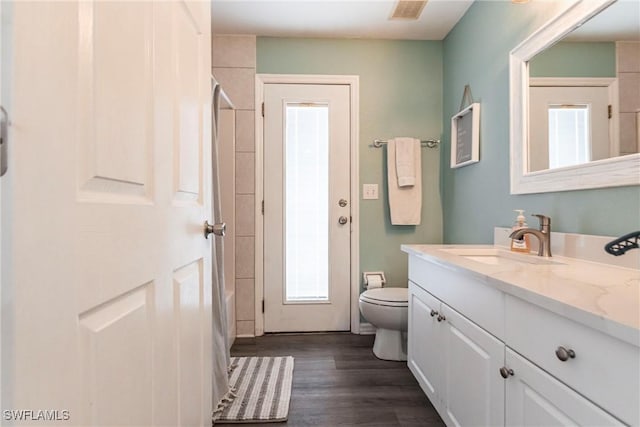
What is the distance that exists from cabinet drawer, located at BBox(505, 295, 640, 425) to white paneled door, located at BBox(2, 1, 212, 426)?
91cm

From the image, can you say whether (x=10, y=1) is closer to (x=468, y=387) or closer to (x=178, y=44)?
(x=178, y=44)

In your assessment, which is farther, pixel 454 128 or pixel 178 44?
pixel 454 128

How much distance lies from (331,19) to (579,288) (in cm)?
227

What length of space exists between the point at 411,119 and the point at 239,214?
158cm

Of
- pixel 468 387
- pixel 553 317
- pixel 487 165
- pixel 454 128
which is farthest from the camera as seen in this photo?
pixel 454 128

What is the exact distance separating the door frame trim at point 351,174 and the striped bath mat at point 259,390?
511 millimetres

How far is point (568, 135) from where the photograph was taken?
53.5 inches

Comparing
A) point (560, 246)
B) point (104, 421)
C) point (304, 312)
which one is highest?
point (560, 246)

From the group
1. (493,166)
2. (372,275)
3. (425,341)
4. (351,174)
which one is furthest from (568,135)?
(372,275)

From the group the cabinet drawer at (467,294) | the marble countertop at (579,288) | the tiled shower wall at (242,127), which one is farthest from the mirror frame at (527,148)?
the tiled shower wall at (242,127)

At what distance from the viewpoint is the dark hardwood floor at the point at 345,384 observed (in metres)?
1.55

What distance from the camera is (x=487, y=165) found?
199 centimetres

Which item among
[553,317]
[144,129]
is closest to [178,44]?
[144,129]

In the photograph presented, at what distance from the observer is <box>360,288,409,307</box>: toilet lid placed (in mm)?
2074
